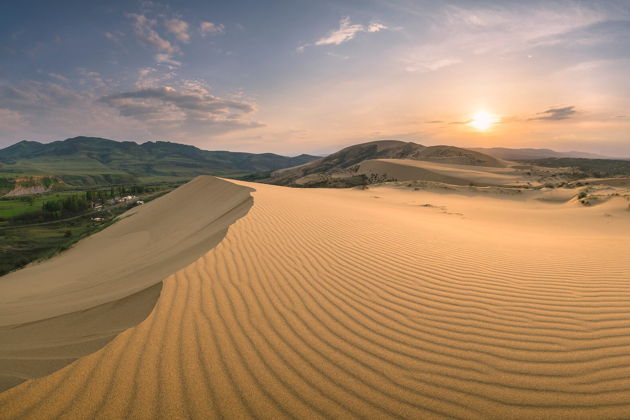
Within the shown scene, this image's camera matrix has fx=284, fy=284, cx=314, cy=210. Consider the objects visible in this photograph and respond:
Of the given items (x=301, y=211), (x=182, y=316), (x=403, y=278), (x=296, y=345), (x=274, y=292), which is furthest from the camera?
(x=301, y=211)

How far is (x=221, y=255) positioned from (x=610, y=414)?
473cm

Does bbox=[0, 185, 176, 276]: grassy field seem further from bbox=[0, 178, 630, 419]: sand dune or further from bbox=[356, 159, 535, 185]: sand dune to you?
bbox=[356, 159, 535, 185]: sand dune

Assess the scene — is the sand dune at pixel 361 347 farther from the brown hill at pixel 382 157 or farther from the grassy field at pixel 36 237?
the brown hill at pixel 382 157

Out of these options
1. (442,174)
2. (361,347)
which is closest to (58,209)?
(442,174)

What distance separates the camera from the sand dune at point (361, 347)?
202 cm

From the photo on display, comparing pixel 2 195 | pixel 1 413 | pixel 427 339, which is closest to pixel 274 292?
pixel 427 339

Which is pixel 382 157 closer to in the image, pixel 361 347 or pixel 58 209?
pixel 58 209

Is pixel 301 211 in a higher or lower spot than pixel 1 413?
higher

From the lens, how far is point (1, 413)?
191cm

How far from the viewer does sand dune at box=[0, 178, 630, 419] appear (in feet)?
6.61

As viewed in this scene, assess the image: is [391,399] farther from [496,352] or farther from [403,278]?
[403,278]

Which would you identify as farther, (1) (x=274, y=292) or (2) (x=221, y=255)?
(2) (x=221, y=255)

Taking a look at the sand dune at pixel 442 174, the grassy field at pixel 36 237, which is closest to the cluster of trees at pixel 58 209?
the grassy field at pixel 36 237

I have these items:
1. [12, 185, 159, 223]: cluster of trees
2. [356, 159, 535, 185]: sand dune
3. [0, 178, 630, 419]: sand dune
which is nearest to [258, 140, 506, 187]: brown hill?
[356, 159, 535, 185]: sand dune
